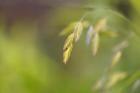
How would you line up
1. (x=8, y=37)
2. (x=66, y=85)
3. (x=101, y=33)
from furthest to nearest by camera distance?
(x=8, y=37) → (x=66, y=85) → (x=101, y=33)

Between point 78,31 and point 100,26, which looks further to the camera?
point 100,26

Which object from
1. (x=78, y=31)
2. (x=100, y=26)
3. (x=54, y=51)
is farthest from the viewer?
(x=54, y=51)

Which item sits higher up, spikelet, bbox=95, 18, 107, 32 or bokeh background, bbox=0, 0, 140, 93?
bokeh background, bbox=0, 0, 140, 93

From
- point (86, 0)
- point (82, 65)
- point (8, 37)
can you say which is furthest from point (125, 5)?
point (8, 37)

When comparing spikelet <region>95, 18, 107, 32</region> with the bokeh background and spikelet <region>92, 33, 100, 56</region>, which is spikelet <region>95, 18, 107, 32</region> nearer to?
spikelet <region>92, 33, 100, 56</region>

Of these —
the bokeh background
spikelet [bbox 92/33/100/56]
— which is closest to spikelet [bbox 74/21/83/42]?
spikelet [bbox 92/33/100/56]

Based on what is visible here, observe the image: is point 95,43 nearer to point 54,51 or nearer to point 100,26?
point 100,26

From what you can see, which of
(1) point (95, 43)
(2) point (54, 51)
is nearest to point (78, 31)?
(1) point (95, 43)

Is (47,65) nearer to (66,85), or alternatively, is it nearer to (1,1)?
(66,85)
